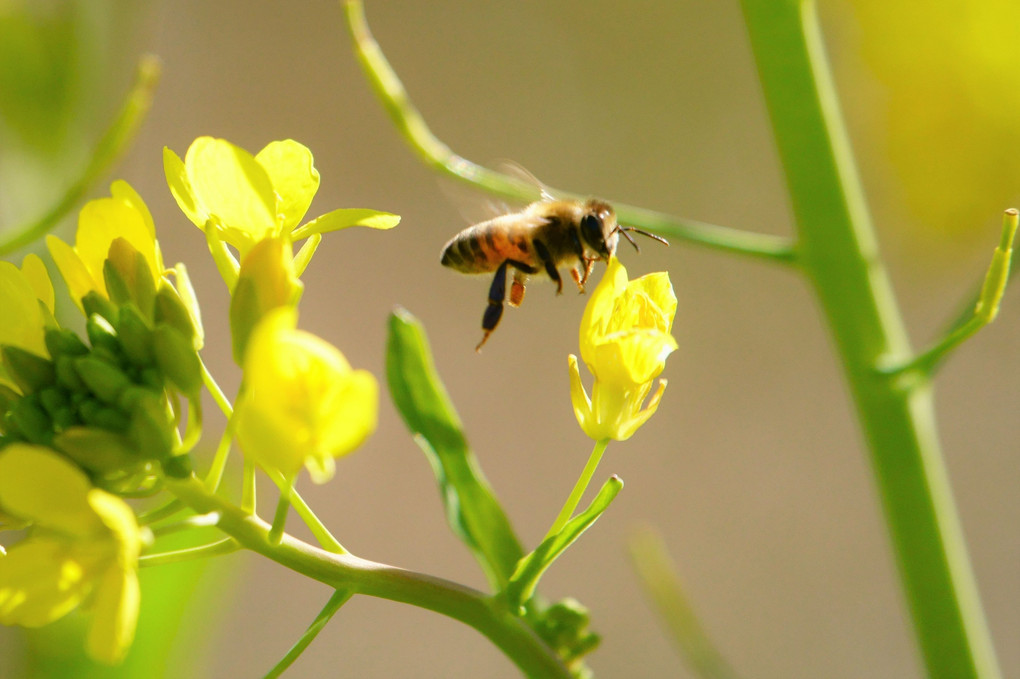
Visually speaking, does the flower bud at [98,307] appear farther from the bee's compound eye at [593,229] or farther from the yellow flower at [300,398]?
the bee's compound eye at [593,229]

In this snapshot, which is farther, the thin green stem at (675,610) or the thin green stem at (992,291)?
the thin green stem at (675,610)

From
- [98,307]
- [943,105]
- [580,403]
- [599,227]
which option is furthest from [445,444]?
[943,105]

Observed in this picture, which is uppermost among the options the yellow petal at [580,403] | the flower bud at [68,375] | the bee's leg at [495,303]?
the bee's leg at [495,303]

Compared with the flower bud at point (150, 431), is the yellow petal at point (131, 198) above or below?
above

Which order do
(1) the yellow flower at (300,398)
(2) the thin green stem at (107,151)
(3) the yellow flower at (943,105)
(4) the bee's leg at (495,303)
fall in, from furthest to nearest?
(3) the yellow flower at (943,105), (4) the bee's leg at (495,303), (2) the thin green stem at (107,151), (1) the yellow flower at (300,398)

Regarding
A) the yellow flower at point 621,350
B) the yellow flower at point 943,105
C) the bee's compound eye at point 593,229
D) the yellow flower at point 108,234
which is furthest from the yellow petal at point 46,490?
the yellow flower at point 943,105

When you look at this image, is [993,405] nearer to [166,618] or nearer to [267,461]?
[166,618]

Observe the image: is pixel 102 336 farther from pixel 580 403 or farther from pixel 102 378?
pixel 580 403
